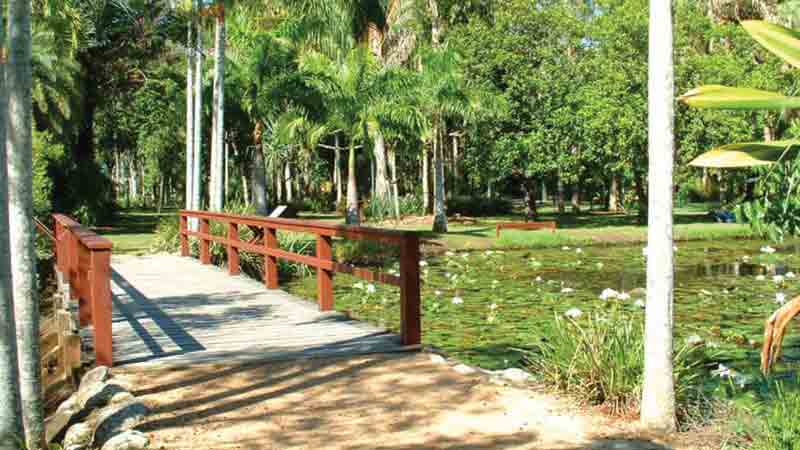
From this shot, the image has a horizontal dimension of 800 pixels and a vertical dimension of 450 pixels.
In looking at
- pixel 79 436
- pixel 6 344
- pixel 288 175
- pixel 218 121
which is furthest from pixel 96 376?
pixel 288 175

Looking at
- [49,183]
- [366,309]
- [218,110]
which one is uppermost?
[218,110]

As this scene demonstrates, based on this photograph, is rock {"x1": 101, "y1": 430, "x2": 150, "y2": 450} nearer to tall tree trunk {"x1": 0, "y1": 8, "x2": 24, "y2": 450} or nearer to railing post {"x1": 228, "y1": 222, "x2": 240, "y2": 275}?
tall tree trunk {"x1": 0, "y1": 8, "x2": 24, "y2": 450}

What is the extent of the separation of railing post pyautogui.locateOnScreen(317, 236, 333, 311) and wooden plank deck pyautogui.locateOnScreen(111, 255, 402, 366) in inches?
6.4

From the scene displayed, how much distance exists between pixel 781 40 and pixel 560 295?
1146cm

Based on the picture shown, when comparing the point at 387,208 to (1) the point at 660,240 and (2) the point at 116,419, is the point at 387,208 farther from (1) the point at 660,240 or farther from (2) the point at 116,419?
(1) the point at 660,240

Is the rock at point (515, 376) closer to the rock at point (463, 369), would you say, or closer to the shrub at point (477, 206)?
the rock at point (463, 369)

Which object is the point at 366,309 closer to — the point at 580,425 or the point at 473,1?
the point at 580,425

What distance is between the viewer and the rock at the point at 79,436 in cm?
579

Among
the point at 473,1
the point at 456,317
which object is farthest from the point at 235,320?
the point at 473,1

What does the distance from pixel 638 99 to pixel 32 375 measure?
105 ft

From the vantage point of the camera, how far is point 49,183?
24922 millimetres

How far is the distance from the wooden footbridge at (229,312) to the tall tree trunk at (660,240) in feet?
9.24

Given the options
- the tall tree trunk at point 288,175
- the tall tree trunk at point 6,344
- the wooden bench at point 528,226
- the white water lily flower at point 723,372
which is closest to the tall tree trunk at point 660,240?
the white water lily flower at point 723,372

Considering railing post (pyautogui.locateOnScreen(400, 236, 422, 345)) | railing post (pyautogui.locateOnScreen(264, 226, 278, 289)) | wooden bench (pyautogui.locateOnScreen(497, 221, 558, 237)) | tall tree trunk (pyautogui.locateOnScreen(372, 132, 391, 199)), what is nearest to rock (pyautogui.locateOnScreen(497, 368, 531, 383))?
railing post (pyautogui.locateOnScreen(400, 236, 422, 345))
